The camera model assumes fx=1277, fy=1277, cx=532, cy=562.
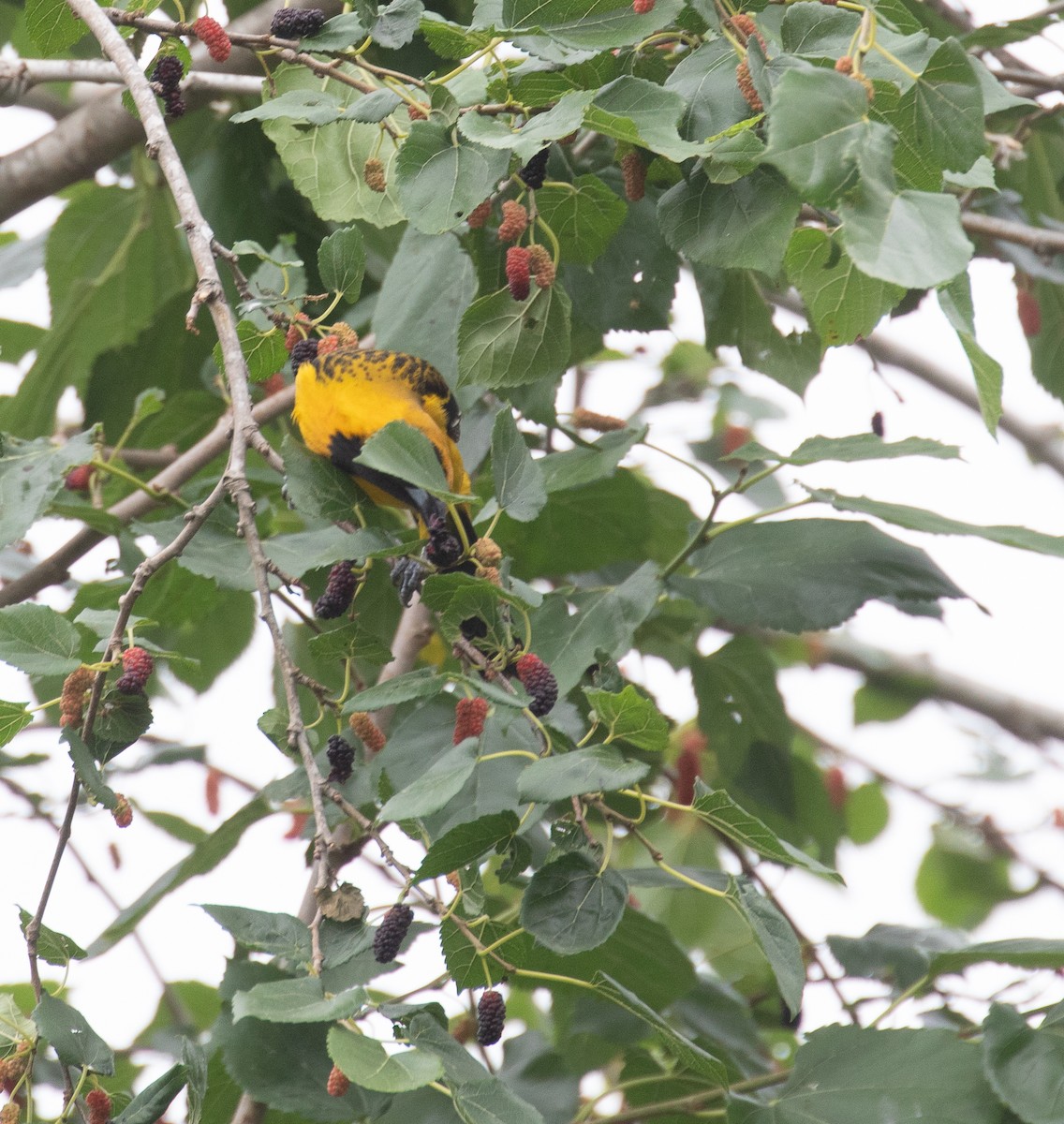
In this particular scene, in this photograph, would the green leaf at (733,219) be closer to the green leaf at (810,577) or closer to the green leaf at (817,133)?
the green leaf at (817,133)

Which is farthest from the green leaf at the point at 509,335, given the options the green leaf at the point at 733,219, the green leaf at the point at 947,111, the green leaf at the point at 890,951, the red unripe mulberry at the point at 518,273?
the green leaf at the point at 890,951

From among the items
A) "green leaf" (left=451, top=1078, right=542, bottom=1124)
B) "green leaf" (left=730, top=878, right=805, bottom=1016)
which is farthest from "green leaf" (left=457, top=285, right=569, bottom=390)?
"green leaf" (left=451, top=1078, right=542, bottom=1124)

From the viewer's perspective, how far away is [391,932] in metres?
0.74

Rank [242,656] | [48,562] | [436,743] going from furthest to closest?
[242,656] < [48,562] < [436,743]

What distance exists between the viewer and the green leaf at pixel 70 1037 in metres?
0.80

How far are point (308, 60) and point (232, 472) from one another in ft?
1.17

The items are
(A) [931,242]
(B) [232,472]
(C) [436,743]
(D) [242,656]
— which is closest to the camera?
(A) [931,242]

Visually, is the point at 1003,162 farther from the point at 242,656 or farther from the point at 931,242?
the point at 242,656

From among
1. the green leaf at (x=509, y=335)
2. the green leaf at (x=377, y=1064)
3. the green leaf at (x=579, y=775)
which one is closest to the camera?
the green leaf at (x=377, y=1064)

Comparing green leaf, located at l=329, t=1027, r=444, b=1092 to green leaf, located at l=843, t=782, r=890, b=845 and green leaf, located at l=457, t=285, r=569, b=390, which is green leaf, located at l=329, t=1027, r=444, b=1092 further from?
green leaf, located at l=843, t=782, r=890, b=845

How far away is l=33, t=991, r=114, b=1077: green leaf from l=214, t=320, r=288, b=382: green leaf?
0.48 m

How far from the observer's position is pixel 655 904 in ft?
7.03

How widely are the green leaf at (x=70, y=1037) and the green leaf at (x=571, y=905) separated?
287 millimetres

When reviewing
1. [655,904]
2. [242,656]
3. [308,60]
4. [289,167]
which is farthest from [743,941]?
[308,60]
